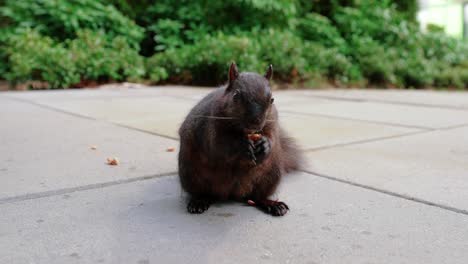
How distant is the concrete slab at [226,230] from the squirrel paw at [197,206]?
33mm

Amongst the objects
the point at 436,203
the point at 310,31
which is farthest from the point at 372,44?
the point at 436,203

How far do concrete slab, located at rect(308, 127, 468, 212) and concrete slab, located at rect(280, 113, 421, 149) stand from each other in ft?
0.63

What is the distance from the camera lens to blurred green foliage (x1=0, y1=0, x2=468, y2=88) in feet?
24.9

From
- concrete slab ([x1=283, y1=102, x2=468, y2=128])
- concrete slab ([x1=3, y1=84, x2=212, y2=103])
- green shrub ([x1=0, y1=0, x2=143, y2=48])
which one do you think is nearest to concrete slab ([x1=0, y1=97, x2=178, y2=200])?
concrete slab ([x1=3, y1=84, x2=212, y2=103])

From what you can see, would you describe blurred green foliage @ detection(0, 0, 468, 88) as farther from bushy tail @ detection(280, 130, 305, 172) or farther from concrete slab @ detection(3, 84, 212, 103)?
bushy tail @ detection(280, 130, 305, 172)

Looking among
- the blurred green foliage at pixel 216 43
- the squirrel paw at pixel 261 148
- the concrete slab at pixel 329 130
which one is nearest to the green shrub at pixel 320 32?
the blurred green foliage at pixel 216 43

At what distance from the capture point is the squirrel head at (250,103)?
1.82 m

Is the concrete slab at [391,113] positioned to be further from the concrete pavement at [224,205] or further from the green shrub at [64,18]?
the green shrub at [64,18]

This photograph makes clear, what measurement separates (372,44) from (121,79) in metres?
4.77

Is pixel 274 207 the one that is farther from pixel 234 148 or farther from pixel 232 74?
pixel 232 74

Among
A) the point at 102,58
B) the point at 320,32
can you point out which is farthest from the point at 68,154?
the point at 320,32

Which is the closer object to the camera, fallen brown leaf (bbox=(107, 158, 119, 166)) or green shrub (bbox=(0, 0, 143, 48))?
fallen brown leaf (bbox=(107, 158, 119, 166))

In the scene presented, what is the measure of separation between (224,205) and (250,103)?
611 millimetres

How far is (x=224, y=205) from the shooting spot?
225cm
